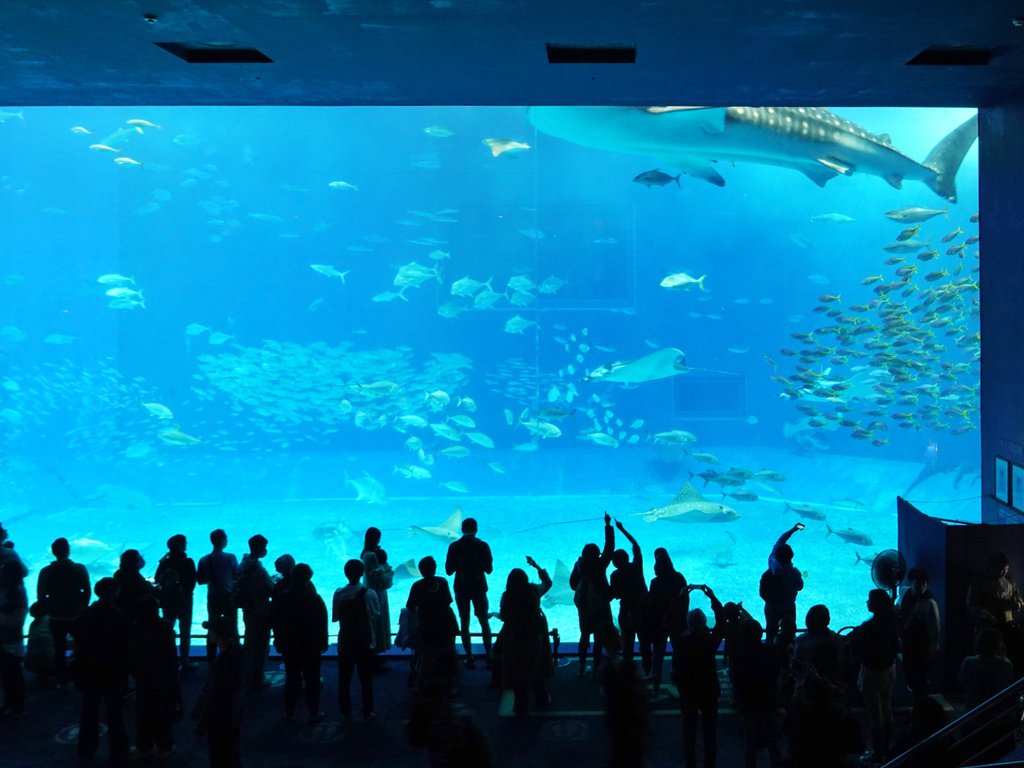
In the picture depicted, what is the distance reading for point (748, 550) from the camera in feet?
67.4

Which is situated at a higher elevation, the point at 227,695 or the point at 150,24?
the point at 150,24

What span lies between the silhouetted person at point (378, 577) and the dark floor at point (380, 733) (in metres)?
0.35

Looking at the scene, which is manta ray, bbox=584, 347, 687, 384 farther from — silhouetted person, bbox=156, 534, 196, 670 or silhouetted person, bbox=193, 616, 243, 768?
silhouetted person, bbox=193, 616, 243, 768

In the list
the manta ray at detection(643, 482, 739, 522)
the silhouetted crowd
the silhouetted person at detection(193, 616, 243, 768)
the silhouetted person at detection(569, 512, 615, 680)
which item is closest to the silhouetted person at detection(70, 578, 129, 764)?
the silhouetted crowd

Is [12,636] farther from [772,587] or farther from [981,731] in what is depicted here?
[981,731]

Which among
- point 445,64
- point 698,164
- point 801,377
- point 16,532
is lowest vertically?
point 16,532

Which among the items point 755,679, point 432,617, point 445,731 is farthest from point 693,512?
point 445,731

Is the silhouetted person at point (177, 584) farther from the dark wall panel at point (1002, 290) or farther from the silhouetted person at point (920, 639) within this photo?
the dark wall panel at point (1002, 290)

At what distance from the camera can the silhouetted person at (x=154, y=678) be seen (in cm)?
462

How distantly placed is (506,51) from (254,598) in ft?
14.4

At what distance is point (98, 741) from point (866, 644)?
15.6 feet

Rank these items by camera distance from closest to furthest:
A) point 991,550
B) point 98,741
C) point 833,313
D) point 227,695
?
point 227,695
point 98,741
point 991,550
point 833,313

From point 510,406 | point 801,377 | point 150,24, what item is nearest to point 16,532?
point 510,406

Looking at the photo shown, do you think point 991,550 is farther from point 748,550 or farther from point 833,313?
point 748,550
